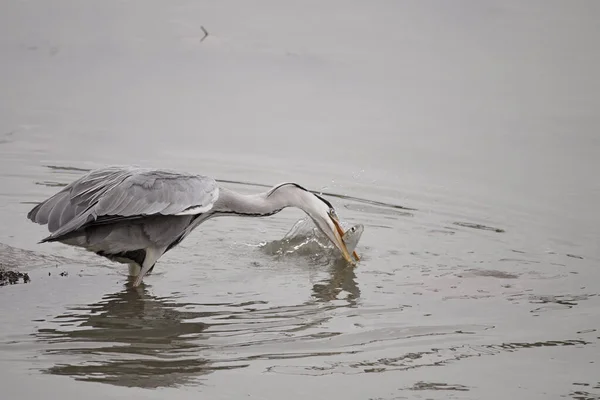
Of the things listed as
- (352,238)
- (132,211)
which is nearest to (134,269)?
(132,211)

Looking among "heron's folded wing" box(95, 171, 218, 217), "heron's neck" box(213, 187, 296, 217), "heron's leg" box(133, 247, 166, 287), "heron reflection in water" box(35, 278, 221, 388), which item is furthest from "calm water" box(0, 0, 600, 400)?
"heron's folded wing" box(95, 171, 218, 217)

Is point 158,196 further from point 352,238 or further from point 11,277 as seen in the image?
point 352,238

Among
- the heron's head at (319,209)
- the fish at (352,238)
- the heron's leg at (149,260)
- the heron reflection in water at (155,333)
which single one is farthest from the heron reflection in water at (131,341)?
the fish at (352,238)

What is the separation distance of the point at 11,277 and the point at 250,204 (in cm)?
206

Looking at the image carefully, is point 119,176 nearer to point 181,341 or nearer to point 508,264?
point 181,341

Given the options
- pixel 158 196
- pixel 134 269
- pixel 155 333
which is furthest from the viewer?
pixel 134 269

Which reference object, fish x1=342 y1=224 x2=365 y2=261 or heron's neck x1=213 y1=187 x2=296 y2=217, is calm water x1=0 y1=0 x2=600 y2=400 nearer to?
fish x1=342 y1=224 x2=365 y2=261

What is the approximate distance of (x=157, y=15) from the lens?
16531 millimetres

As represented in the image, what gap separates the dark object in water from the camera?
806 cm

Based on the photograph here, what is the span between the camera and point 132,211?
26.6 feet

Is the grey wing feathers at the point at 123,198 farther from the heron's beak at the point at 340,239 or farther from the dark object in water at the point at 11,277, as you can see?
the heron's beak at the point at 340,239

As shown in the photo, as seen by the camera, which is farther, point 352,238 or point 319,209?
point 352,238

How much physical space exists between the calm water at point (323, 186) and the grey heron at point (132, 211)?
32 centimetres

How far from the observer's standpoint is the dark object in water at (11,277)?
26.5ft
